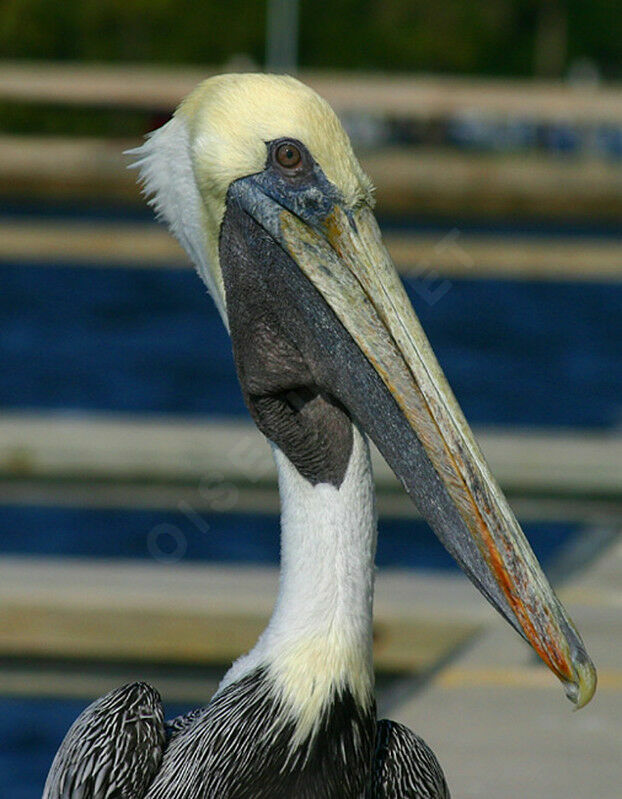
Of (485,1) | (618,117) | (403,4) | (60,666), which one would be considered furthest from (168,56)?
(60,666)

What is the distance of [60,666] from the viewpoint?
5.38 meters

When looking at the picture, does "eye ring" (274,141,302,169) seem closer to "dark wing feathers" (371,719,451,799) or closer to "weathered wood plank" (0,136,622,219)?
"dark wing feathers" (371,719,451,799)

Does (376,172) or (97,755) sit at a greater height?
(97,755)

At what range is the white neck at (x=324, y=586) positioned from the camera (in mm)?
2967

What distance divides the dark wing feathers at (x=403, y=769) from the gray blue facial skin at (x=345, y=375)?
592 mm

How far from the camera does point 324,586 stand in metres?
2.97

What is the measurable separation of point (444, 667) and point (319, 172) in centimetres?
244

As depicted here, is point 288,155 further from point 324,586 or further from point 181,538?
point 181,538

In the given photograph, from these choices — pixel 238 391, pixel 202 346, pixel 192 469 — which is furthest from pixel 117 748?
pixel 202 346

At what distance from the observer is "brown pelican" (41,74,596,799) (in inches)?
112

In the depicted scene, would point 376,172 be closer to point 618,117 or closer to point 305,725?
point 618,117

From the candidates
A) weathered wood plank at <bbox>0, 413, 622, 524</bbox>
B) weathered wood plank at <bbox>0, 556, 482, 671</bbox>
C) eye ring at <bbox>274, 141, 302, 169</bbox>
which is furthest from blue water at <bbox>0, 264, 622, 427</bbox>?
eye ring at <bbox>274, 141, 302, 169</bbox>

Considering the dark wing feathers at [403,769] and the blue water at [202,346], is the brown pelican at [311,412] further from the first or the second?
the blue water at [202,346]

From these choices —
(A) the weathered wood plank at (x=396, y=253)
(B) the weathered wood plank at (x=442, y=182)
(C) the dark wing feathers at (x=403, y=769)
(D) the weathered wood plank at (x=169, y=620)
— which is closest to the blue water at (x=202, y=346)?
(A) the weathered wood plank at (x=396, y=253)
